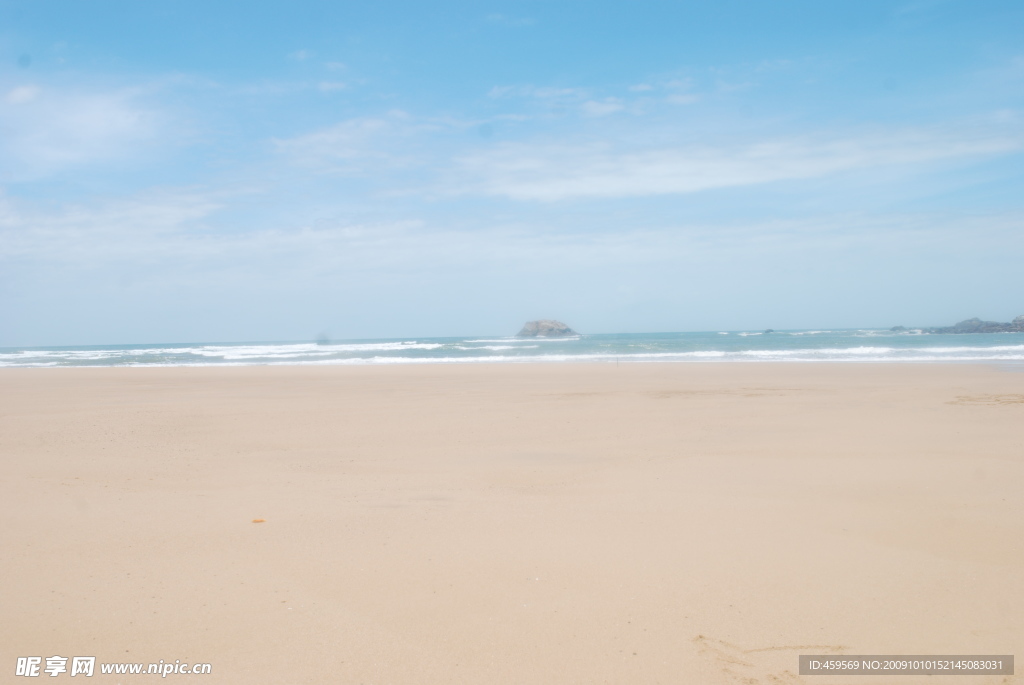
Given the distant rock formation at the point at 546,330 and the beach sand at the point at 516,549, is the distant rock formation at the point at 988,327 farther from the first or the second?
the beach sand at the point at 516,549

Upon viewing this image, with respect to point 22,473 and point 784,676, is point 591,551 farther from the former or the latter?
point 22,473

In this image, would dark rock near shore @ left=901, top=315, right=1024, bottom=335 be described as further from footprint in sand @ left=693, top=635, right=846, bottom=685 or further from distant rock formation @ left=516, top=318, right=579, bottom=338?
footprint in sand @ left=693, top=635, right=846, bottom=685

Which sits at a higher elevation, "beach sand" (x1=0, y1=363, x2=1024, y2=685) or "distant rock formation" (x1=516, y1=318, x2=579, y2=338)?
"distant rock formation" (x1=516, y1=318, x2=579, y2=338)

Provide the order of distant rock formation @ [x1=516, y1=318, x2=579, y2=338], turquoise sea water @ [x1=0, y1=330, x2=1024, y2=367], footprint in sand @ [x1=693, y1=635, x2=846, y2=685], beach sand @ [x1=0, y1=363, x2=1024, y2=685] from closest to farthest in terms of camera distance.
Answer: footprint in sand @ [x1=693, y1=635, x2=846, y2=685], beach sand @ [x1=0, y1=363, x2=1024, y2=685], turquoise sea water @ [x1=0, y1=330, x2=1024, y2=367], distant rock formation @ [x1=516, y1=318, x2=579, y2=338]

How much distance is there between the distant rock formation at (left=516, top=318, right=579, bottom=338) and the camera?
97.7 metres

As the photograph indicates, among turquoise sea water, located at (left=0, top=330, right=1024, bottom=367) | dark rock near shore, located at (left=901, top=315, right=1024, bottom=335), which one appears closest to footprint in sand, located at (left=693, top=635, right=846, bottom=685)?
turquoise sea water, located at (left=0, top=330, right=1024, bottom=367)

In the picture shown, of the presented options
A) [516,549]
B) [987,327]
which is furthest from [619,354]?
[987,327]

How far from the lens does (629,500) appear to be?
5938mm

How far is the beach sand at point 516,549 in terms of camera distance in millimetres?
3303

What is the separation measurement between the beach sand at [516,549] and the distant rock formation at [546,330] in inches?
3443

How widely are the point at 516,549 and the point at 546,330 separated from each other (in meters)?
93.4

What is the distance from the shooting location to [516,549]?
462 centimetres

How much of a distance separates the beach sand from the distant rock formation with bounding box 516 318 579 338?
287 feet

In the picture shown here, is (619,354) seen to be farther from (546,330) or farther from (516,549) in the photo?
(546,330)
